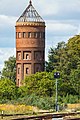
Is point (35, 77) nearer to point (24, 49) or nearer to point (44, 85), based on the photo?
point (44, 85)

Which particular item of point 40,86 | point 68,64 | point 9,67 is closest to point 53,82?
point 40,86

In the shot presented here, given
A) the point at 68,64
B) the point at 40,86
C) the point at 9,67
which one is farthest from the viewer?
the point at 9,67

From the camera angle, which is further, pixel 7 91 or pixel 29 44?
pixel 29 44

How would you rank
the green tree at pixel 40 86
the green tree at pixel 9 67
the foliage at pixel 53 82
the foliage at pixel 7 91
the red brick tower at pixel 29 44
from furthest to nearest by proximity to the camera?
the green tree at pixel 9 67, the red brick tower at pixel 29 44, the green tree at pixel 40 86, the foliage at pixel 7 91, the foliage at pixel 53 82

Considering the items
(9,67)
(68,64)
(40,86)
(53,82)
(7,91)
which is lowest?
(7,91)

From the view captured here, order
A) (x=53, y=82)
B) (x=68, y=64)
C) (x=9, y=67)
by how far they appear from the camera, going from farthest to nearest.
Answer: (x=9, y=67)
(x=68, y=64)
(x=53, y=82)

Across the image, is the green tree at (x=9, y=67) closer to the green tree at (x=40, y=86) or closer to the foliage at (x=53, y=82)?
the foliage at (x=53, y=82)

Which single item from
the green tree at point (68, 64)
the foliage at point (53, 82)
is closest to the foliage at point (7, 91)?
the foliage at point (53, 82)

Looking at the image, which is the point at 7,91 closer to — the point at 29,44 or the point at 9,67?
the point at 29,44

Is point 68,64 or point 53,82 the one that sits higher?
point 68,64

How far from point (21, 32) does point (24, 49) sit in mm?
3695

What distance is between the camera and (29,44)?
110812mm

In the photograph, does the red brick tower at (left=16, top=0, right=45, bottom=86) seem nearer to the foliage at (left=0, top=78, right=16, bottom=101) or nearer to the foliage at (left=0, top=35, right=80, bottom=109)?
the foliage at (left=0, top=35, right=80, bottom=109)

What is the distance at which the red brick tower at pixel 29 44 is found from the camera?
10981cm
